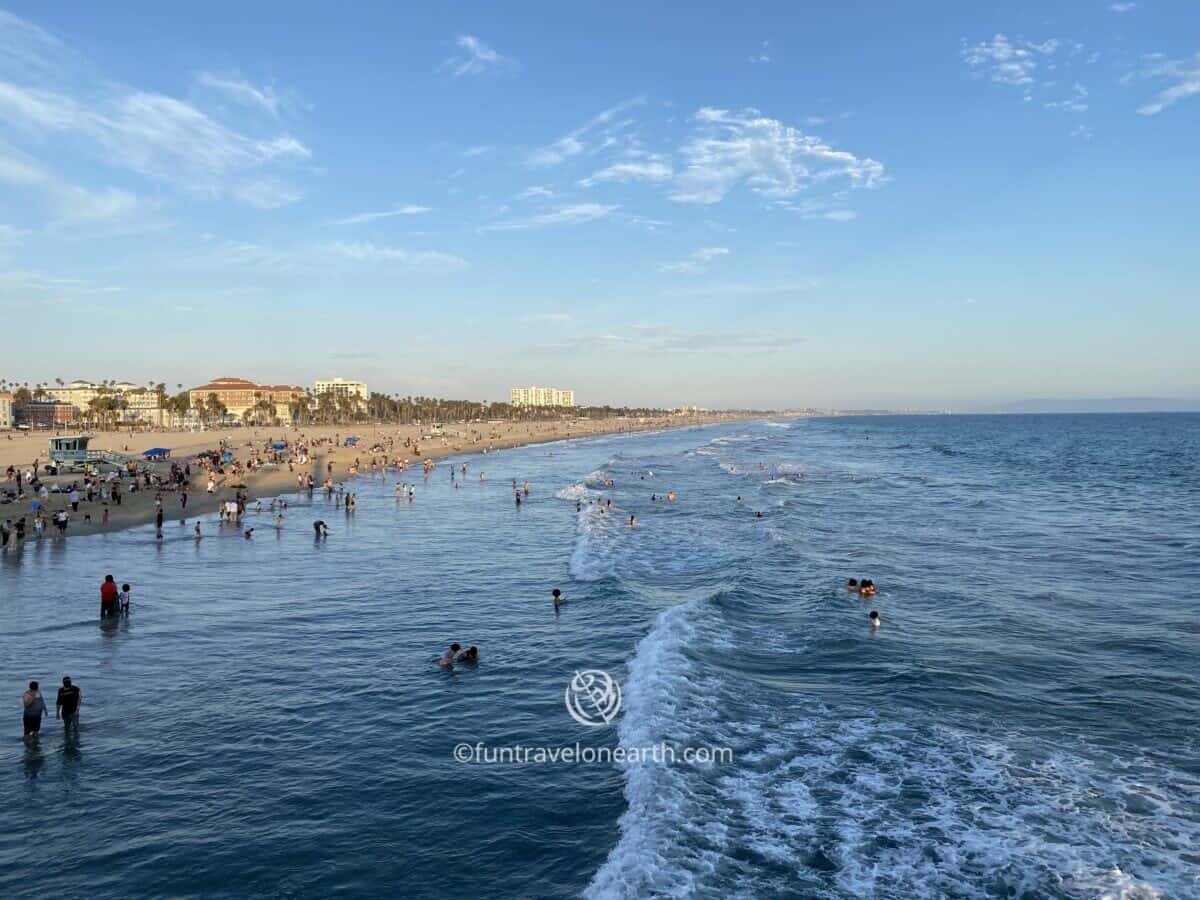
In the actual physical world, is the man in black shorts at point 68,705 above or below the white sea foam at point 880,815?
above

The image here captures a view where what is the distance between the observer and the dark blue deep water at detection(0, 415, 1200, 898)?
9.36m

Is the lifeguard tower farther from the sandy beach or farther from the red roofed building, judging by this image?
the red roofed building

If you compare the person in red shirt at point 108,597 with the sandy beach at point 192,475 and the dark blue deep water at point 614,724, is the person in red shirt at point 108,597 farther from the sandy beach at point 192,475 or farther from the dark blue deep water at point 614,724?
the sandy beach at point 192,475

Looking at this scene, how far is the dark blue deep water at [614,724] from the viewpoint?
9.36 metres

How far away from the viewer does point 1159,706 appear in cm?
1403

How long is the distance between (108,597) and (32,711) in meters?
7.69

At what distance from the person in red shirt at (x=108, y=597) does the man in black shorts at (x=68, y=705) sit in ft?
22.8

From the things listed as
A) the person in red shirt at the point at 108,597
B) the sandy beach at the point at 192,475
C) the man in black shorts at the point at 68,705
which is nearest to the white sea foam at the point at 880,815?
the man in black shorts at the point at 68,705

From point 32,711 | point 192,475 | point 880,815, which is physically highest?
point 192,475

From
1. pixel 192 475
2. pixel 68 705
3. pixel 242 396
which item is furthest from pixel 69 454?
pixel 242 396

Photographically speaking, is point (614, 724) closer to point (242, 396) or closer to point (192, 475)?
point (192, 475)

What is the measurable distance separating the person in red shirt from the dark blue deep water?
788 millimetres

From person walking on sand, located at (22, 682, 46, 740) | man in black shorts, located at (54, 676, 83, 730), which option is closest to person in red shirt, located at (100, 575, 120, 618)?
man in black shorts, located at (54, 676, 83, 730)

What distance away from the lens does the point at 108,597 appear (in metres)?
19.4
